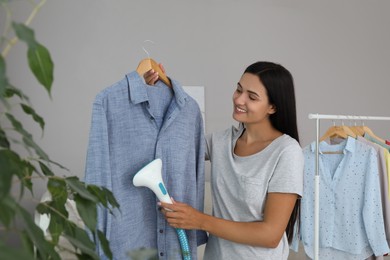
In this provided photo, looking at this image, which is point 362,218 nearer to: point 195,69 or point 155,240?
point 155,240

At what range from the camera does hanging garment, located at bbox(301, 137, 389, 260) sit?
7.51 ft

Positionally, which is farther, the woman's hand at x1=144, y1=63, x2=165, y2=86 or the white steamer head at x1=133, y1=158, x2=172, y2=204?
the woman's hand at x1=144, y1=63, x2=165, y2=86

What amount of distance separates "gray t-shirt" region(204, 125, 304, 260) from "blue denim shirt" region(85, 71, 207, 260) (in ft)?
0.28

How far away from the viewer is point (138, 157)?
154cm

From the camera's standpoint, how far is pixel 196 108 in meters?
1.67

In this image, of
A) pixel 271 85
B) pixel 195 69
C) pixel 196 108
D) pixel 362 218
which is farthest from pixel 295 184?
pixel 195 69

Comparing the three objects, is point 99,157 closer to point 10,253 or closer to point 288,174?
point 288,174

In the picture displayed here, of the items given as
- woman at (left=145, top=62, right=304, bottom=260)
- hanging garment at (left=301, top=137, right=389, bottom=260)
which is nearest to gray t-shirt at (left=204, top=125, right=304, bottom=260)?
woman at (left=145, top=62, right=304, bottom=260)

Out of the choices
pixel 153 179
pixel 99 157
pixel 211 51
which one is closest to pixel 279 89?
pixel 153 179

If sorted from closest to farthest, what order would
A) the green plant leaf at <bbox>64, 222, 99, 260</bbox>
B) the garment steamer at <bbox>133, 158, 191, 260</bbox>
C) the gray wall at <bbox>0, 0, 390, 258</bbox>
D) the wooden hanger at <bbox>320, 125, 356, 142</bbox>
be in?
the green plant leaf at <bbox>64, 222, 99, 260</bbox>
the garment steamer at <bbox>133, 158, 191, 260</bbox>
the wooden hanger at <bbox>320, 125, 356, 142</bbox>
the gray wall at <bbox>0, 0, 390, 258</bbox>

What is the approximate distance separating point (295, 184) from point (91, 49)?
2164 millimetres

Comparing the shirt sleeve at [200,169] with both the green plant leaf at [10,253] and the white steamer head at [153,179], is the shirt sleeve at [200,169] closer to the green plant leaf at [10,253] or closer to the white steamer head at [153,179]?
the white steamer head at [153,179]

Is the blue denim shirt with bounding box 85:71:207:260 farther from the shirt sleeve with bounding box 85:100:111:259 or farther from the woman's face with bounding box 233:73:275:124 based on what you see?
the woman's face with bounding box 233:73:275:124

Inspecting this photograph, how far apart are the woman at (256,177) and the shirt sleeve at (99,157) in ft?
0.62
